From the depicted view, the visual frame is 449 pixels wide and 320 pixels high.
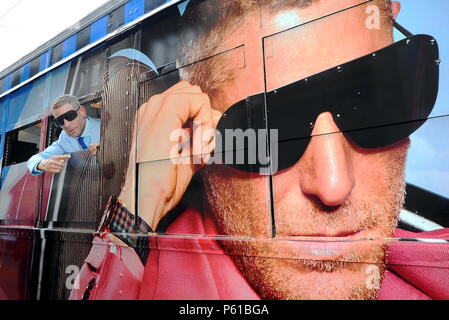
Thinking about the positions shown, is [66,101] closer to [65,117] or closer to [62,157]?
[65,117]

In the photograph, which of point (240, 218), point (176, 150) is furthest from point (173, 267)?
point (176, 150)

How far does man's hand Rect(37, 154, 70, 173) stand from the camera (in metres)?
2.14

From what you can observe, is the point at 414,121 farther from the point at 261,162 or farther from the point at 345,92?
the point at 261,162

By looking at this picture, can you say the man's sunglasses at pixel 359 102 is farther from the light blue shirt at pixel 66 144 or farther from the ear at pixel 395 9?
the light blue shirt at pixel 66 144

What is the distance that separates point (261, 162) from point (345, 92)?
411mm

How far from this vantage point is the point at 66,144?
2150 mm

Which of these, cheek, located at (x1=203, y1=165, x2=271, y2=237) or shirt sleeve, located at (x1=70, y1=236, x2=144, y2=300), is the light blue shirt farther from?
cheek, located at (x1=203, y1=165, x2=271, y2=237)

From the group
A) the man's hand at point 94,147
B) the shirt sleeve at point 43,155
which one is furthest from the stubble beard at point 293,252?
the shirt sleeve at point 43,155

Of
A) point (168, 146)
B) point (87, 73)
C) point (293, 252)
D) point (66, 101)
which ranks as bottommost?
point (293, 252)

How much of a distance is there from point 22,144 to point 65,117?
0.71 metres

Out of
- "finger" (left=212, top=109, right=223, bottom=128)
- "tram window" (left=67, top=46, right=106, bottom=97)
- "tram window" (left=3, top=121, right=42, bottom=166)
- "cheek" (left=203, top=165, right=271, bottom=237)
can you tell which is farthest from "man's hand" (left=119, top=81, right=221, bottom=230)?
"tram window" (left=3, top=121, right=42, bottom=166)

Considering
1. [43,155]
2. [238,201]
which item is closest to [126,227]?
[238,201]

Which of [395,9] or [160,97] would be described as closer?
[395,9]

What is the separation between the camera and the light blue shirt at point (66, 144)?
6.41 feet
